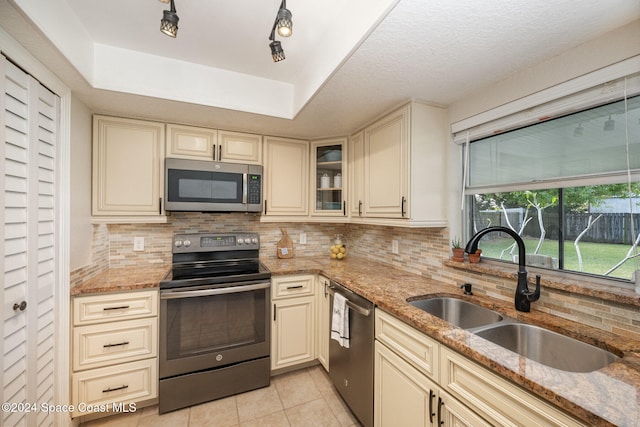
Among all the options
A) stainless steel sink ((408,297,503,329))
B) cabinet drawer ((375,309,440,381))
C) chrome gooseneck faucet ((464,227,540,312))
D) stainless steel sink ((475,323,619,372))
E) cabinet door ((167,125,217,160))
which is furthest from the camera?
cabinet door ((167,125,217,160))

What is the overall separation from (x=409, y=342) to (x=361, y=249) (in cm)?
157

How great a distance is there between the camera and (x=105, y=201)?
2.00 m

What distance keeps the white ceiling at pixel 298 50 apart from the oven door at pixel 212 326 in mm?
1362

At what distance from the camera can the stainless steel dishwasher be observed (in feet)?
5.14

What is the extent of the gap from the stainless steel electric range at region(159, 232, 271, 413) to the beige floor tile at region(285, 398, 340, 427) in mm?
352

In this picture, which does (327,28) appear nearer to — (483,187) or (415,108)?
(415,108)

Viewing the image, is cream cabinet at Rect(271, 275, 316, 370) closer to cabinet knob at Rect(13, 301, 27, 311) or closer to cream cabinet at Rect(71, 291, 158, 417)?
cream cabinet at Rect(71, 291, 158, 417)

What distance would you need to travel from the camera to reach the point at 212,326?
1934 millimetres

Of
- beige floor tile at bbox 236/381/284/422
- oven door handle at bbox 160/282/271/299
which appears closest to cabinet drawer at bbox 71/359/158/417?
oven door handle at bbox 160/282/271/299

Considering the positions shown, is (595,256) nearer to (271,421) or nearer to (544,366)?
(544,366)

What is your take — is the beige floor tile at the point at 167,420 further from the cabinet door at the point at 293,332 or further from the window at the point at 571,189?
the window at the point at 571,189

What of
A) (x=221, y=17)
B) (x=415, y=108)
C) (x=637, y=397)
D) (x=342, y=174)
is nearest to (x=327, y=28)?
(x=221, y=17)

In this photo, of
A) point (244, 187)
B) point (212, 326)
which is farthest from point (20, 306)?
point (244, 187)

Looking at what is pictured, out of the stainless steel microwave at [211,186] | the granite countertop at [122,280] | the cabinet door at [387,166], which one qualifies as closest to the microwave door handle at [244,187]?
the stainless steel microwave at [211,186]
